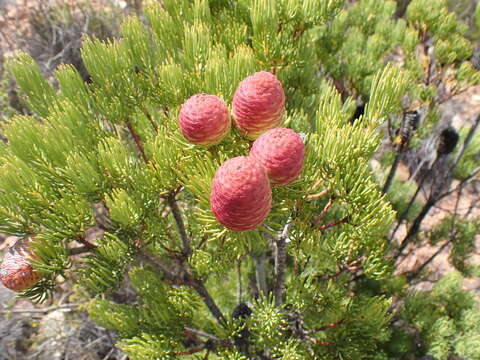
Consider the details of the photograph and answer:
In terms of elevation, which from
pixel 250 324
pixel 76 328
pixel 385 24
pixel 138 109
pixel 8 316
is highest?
pixel 138 109

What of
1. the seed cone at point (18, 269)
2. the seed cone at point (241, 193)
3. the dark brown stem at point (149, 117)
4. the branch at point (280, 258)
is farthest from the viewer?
the dark brown stem at point (149, 117)

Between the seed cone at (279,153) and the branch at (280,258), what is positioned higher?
the seed cone at (279,153)

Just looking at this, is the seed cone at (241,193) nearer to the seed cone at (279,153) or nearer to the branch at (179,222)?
the seed cone at (279,153)

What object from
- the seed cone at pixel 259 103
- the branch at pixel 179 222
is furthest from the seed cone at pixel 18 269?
the seed cone at pixel 259 103

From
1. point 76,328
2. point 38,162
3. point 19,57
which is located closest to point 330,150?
point 38,162

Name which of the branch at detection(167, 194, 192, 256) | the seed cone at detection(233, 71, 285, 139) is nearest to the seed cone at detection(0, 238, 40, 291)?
the branch at detection(167, 194, 192, 256)

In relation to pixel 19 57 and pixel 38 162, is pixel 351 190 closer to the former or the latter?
pixel 38 162

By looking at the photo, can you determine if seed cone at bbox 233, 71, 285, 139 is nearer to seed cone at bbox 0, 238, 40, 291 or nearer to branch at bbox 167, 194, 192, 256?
branch at bbox 167, 194, 192, 256

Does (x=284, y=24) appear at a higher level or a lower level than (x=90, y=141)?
higher
